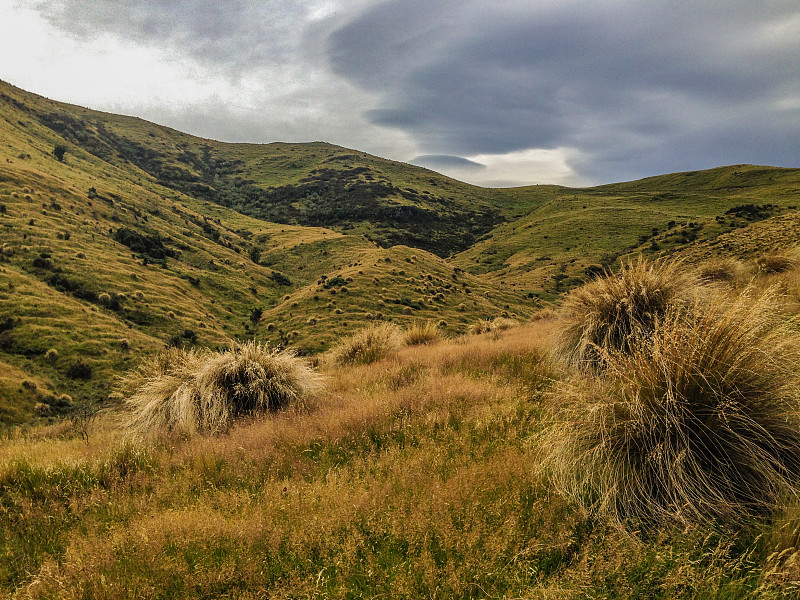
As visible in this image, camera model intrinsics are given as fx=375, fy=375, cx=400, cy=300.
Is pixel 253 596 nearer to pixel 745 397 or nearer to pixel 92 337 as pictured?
pixel 745 397

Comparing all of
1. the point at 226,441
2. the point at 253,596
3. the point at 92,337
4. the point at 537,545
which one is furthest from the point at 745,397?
the point at 92,337

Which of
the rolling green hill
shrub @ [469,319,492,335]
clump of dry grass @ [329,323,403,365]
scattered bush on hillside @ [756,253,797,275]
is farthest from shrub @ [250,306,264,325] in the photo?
scattered bush on hillside @ [756,253,797,275]

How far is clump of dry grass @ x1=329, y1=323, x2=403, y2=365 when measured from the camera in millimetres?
10130

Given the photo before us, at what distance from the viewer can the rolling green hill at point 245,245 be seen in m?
36.3

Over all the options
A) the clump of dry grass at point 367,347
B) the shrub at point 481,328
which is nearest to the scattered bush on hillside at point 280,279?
the shrub at point 481,328

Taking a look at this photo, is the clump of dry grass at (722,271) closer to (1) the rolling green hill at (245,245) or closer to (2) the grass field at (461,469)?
(2) the grass field at (461,469)

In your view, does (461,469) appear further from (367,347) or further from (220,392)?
(367,347)

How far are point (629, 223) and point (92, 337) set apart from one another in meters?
110

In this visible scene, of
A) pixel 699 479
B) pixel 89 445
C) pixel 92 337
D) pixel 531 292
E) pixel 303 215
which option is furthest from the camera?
pixel 303 215

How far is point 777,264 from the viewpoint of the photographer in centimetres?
1136

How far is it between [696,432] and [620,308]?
12.3 feet

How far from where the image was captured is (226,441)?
199 inches

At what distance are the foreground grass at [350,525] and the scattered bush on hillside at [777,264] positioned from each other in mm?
11236

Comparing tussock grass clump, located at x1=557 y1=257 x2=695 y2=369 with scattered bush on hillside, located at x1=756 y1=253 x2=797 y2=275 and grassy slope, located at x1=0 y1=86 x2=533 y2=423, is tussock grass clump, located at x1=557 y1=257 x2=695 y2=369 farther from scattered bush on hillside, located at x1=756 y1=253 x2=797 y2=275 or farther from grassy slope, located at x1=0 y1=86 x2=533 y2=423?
grassy slope, located at x1=0 y1=86 x2=533 y2=423
